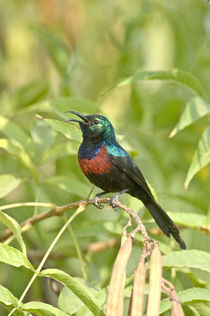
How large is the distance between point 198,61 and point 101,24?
1497mm

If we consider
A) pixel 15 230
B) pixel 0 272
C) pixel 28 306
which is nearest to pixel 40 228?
pixel 0 272

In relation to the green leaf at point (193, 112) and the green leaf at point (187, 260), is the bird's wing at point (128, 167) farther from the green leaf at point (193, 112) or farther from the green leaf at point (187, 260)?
the green leaf at point (187, 260)

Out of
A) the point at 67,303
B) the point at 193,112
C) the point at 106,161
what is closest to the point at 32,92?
the point at 106,161

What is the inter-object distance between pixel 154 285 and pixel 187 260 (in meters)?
0.58

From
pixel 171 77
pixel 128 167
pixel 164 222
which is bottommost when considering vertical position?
pixel 164 222

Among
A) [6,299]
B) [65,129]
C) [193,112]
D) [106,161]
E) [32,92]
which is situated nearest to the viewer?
[6,299]

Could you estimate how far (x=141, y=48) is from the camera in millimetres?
4430

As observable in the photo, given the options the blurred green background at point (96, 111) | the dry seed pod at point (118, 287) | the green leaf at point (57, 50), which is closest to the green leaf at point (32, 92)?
the blurred green background at point (96, 111)

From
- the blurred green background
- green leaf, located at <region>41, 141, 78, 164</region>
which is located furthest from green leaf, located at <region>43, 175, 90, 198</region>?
green leaf, located at <region>41, 141, 78, 164</region>

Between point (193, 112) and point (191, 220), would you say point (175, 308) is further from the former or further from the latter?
point (193, 112)

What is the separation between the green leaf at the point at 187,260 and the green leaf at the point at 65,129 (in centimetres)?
70

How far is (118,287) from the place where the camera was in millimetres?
1580

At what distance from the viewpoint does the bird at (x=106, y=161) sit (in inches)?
104

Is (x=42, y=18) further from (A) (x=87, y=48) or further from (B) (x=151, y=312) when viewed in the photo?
(B) (x=151, y=312)
